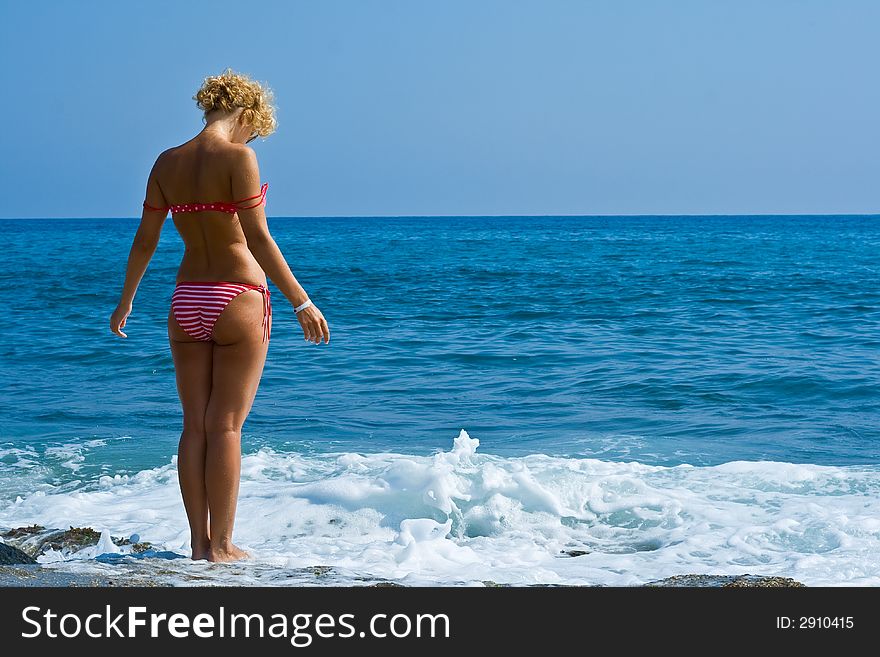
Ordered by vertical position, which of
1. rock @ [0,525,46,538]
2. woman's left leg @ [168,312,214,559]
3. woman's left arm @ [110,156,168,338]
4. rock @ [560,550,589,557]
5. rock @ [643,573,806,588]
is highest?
woman's left arm @ [110,156,168,338]

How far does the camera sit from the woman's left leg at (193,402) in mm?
4137

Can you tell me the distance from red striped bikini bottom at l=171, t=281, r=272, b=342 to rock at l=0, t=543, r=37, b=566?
4.35 ft

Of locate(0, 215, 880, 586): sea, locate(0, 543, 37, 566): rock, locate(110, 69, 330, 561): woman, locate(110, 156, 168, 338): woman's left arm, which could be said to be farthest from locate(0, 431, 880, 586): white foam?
locate(110, 156, 168, 338): woman's left arm

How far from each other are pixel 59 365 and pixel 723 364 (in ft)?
26.9

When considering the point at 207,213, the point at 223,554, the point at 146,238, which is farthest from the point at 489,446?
the point at 207,213

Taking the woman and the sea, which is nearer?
the woman

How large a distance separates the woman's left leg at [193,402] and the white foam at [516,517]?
33 centimetres

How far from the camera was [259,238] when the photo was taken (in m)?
3.89

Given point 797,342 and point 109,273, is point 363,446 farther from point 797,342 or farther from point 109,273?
point 109,273

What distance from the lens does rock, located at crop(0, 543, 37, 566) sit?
4.34 m

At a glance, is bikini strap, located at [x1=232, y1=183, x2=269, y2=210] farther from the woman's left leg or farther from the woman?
the woman's left leg

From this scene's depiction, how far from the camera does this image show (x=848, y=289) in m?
22.7

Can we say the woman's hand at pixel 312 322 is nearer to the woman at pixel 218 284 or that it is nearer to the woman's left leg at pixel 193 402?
the woman at pixel 218 284
